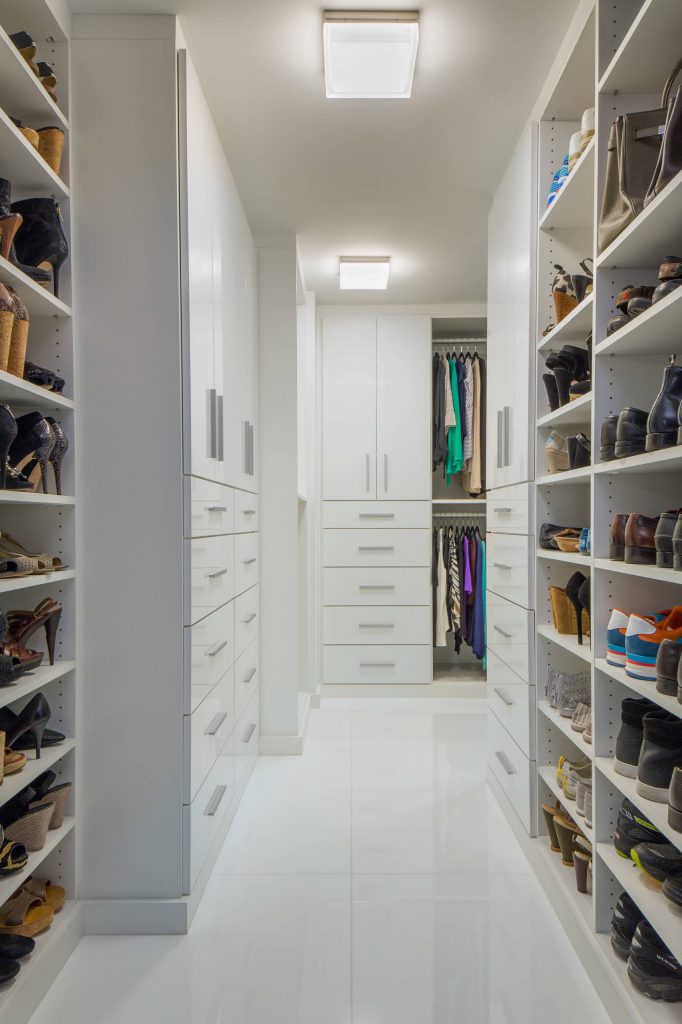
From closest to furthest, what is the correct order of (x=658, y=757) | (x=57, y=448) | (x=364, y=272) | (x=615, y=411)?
(x=658, y=757), (x=615, y=411), (x=57, y=448), (x=364, y=272)

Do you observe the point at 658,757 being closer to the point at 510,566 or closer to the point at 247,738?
the point at 510,566

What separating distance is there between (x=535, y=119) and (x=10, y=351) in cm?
177

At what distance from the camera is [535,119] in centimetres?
231

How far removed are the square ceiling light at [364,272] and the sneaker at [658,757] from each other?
112 inches

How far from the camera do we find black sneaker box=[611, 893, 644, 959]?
5.06 feet

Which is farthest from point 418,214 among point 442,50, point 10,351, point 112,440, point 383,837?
point 383,837

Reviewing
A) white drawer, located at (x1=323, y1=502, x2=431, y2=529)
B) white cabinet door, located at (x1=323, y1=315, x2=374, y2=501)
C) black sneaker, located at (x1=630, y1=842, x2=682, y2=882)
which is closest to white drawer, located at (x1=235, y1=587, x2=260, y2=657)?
white drawer, located at (x1=323, y1=502, x2=431, y2=529)

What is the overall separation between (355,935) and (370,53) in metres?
2.35

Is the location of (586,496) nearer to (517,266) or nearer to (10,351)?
(517,266)

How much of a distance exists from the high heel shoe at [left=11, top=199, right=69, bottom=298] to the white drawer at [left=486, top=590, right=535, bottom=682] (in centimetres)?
175

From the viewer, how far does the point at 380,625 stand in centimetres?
450

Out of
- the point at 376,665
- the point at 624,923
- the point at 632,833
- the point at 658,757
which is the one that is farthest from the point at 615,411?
the point at 376,665

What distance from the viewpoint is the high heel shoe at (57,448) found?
1801 mm

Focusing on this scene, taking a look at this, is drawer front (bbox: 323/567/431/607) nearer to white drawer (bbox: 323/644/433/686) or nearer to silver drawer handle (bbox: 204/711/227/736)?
white drawer (bbox: 323/644/433/686)
